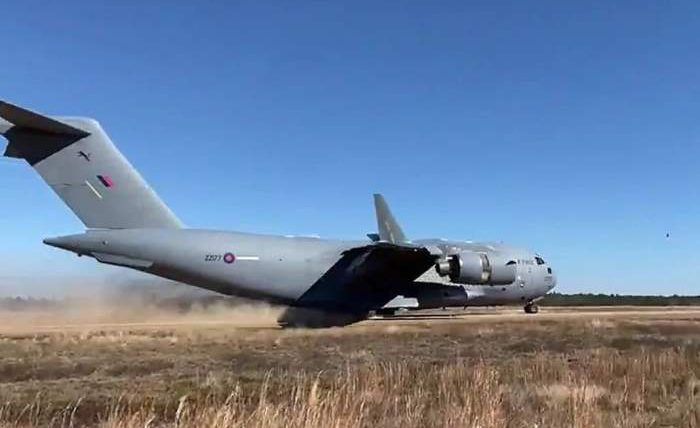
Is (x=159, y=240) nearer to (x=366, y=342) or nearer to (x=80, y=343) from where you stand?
(x=80, y=343)

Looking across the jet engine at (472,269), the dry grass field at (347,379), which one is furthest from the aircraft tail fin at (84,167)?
the jet engine at (472,269)

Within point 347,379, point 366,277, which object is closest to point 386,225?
point 366,277

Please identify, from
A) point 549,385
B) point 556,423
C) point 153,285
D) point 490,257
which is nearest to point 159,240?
point 153,285

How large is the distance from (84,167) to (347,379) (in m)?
14.7

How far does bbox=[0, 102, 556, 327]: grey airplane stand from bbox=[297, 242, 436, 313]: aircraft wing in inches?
1.6

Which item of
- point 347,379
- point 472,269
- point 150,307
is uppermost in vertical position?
point 472,269

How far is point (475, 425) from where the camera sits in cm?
569

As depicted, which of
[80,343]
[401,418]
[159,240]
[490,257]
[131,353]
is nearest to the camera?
[401,418]

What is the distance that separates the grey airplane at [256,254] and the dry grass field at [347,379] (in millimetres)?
2660

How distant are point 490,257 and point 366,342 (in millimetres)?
9245

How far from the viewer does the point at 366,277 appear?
26.9 metres

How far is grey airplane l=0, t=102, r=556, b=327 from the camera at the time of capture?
20.5 m

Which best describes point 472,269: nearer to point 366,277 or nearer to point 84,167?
point 366,277

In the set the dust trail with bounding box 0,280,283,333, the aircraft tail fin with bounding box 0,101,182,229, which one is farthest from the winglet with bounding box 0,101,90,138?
the dust trail with bounding box 0,280,283,333
